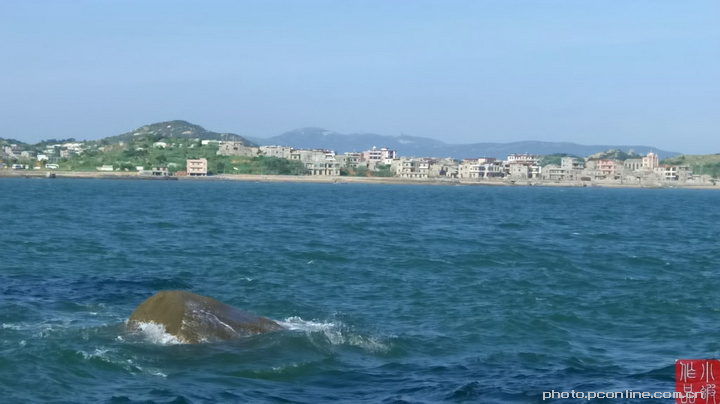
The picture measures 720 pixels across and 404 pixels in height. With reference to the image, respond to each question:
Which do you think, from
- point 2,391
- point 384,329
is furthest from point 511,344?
point 2,391

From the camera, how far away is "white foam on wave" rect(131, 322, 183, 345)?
735 inches

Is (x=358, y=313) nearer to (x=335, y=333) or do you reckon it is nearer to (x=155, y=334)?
(x=335, y=333)

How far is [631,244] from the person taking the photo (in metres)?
46.6

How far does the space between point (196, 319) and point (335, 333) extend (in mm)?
3188

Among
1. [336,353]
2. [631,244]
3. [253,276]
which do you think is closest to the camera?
[336,353]

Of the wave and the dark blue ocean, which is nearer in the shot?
the dark blue ocean

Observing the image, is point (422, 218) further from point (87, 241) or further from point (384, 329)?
point (384, 329)

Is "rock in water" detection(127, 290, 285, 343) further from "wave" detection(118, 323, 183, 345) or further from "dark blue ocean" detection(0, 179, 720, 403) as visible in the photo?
"dark blue ocean" detection(0, 179, 720, 403)

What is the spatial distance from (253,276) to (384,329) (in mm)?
9864

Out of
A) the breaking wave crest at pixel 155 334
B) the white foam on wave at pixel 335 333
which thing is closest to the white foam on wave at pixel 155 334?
the breaking wave crest at pixel 155 334

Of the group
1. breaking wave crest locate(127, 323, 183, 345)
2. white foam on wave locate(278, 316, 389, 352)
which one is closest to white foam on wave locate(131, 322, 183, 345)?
breaking wave crest locate(127, 323, 183, 345)

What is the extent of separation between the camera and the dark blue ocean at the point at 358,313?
16281 mm

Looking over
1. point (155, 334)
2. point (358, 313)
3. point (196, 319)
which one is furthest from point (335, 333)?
point (155, 334)

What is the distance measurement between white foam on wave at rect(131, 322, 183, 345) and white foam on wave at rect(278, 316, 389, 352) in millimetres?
2999
